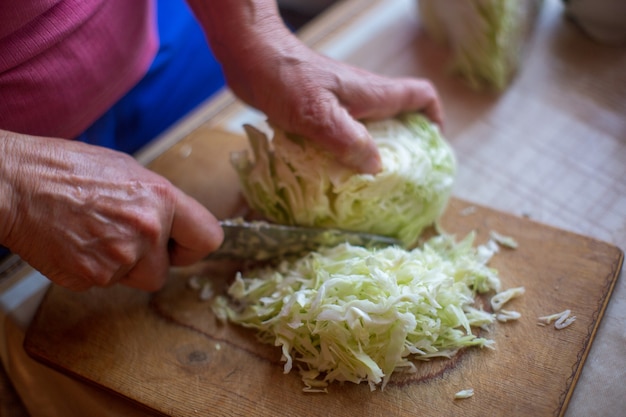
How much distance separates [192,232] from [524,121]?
142 cm

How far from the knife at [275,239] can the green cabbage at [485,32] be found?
99 centimetres

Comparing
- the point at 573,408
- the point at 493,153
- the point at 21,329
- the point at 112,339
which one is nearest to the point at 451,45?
the point at 493,153

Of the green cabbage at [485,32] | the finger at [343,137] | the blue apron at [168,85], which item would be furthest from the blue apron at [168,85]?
the green cabbage at [485,32]

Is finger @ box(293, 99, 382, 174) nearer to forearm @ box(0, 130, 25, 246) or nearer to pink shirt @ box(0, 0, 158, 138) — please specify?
pink shirt @ box(0, 0, 158, 138)

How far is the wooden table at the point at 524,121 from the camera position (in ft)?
6.82

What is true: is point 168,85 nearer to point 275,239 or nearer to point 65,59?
point 65,59

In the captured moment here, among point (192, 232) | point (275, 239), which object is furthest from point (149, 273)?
point (275, 239)

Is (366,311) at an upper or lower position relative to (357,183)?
lower

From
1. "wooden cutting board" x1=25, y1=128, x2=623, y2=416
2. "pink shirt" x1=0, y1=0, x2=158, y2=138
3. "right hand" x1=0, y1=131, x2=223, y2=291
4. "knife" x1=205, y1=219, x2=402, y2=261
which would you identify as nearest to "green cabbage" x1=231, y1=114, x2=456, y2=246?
"knife" x1=205, y1=219, x2=402, y2=261

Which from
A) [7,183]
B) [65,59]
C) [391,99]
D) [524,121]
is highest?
[65,59]

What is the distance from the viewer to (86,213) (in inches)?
60.1

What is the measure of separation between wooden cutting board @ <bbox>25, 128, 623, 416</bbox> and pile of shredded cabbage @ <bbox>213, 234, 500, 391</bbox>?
0.05 meters

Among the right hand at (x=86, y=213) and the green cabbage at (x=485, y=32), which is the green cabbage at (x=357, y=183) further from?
the green cabbage at (x=485, y=32)

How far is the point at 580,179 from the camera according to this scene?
7.06 ft
